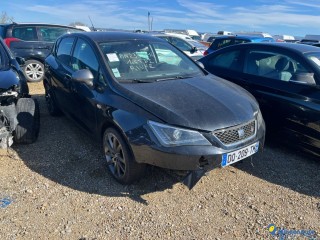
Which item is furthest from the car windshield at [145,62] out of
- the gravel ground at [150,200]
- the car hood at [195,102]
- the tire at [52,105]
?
the tire at [52,105]

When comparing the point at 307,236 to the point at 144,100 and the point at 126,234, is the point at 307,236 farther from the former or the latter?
the point at 144,100

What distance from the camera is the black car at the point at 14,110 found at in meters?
3.96

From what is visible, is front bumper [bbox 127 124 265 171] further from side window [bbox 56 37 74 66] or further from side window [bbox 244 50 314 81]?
side window [bbox 56 37 74 66]

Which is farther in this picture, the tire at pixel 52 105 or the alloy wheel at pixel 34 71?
the alloy wheel at pixel 34 71

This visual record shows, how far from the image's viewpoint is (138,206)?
306cm

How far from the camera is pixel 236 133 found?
3010 millimetres

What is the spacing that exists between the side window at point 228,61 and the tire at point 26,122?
3139 mm

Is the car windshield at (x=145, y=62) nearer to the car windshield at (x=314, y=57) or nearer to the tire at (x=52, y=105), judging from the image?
the car windshield at (x=314, y=57)

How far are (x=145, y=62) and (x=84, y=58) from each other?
85cm

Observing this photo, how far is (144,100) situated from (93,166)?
132 centimetres

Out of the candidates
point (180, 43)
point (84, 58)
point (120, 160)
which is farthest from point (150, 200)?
point (180, 43)

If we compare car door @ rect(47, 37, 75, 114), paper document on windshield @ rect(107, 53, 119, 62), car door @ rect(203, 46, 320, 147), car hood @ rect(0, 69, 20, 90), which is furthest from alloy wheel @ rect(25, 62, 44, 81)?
paper document on windshield @ rect(107, 53, 119, 62)

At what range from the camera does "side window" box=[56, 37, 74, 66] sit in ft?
15.2

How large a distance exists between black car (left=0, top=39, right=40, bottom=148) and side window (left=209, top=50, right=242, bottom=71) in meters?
3.13
